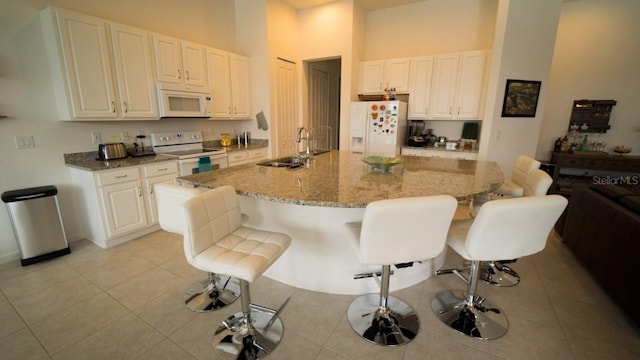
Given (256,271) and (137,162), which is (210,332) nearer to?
(256,271)

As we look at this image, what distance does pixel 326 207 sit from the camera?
6.23 ft

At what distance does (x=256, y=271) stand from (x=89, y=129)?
3.04 m

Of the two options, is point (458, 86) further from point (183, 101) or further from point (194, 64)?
point (183, 101)

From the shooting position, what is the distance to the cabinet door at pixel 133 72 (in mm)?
2963

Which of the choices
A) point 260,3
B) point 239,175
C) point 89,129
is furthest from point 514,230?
point 260,3

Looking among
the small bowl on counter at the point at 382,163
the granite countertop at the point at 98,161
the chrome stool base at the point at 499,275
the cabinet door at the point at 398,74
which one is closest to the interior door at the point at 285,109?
the cabinet door at the point at 398,74

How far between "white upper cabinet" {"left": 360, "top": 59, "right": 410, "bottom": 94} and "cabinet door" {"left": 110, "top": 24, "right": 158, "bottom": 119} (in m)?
3.37

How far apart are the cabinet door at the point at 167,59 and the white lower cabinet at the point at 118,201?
114 cm

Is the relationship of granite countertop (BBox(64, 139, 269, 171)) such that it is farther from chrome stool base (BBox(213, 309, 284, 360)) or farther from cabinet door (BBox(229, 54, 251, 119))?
chrome stool base (BBox(213, 309, 284, 360))

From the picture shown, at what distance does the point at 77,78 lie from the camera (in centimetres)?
269

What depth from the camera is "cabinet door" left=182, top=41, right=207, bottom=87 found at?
11.8 feet

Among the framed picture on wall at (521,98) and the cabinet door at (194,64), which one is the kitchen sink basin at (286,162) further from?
the framed picture on wall at (521,98)

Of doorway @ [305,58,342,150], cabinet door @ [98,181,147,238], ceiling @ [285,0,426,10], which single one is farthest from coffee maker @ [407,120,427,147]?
cabinet door @ [98,181,147,238]

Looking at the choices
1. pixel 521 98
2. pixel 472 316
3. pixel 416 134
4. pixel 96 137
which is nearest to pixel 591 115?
pixel 521 98
